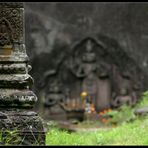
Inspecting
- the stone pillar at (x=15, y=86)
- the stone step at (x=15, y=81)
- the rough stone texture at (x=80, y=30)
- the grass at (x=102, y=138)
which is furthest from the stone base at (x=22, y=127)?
the rough stone texture at (x=80, y=30)

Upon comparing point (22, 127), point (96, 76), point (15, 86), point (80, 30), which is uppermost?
point (15, 86)

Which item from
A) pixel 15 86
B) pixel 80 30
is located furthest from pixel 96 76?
pixel 15 86

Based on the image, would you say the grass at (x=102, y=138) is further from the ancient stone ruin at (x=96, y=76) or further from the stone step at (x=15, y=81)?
the ancient stone ruin at (x=96, y=76)

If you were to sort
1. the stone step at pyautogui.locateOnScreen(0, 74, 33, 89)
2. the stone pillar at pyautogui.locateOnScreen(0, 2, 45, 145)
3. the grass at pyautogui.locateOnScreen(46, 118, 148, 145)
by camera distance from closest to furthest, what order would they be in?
1. the stone pillar at pyautogui.locateOnScreen(0, 2, 45, 145)
2. the stone step at pyautogui.locateOnScreen(0, 74, 33, 89)
3. the grass at pyautogui.locateOnScreen(46, 118, 148, 145)

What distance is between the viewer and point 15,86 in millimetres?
8109

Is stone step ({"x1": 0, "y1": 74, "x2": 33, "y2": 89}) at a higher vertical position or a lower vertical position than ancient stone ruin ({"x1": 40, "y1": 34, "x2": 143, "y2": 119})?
higher

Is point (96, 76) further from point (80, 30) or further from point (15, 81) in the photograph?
point (15, 81)

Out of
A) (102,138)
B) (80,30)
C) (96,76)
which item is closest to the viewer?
(102,138)

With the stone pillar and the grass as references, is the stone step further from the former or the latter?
the grass

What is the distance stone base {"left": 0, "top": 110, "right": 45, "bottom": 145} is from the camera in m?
7.67

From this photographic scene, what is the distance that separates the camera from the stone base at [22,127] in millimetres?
7668

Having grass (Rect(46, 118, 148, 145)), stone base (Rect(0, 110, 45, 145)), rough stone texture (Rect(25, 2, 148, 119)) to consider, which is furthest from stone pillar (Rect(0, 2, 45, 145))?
rough stone texture (Rect(25, 2, 148, 119))

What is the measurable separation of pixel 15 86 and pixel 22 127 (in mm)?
550

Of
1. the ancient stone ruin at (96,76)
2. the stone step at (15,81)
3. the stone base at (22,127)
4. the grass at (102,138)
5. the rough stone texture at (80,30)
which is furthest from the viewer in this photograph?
the rough stone texture at (80,30)
